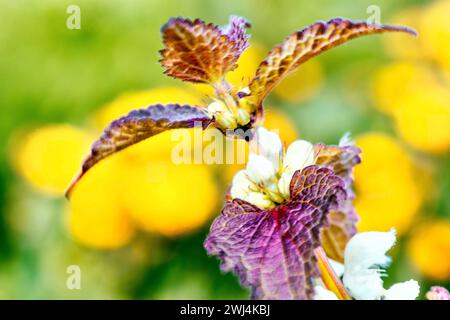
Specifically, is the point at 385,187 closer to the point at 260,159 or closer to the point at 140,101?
the point at 140,101

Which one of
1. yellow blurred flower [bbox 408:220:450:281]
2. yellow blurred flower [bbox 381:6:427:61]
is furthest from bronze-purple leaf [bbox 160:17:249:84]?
yellow blurred flower [bbox 381:6:427:61]

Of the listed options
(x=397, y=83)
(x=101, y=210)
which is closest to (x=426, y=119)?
(x=397, y=83)

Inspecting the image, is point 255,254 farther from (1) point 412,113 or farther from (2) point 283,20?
(2) point 283,20

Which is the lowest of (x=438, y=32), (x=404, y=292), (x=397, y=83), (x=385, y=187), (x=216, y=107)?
(x=404, y=292)

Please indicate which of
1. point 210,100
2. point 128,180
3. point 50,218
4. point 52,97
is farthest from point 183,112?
point 52,97

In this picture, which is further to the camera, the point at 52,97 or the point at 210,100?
the point at 52,97

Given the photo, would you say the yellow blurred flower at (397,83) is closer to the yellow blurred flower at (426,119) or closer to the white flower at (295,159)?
the yellow blurred flower at (426,119)
